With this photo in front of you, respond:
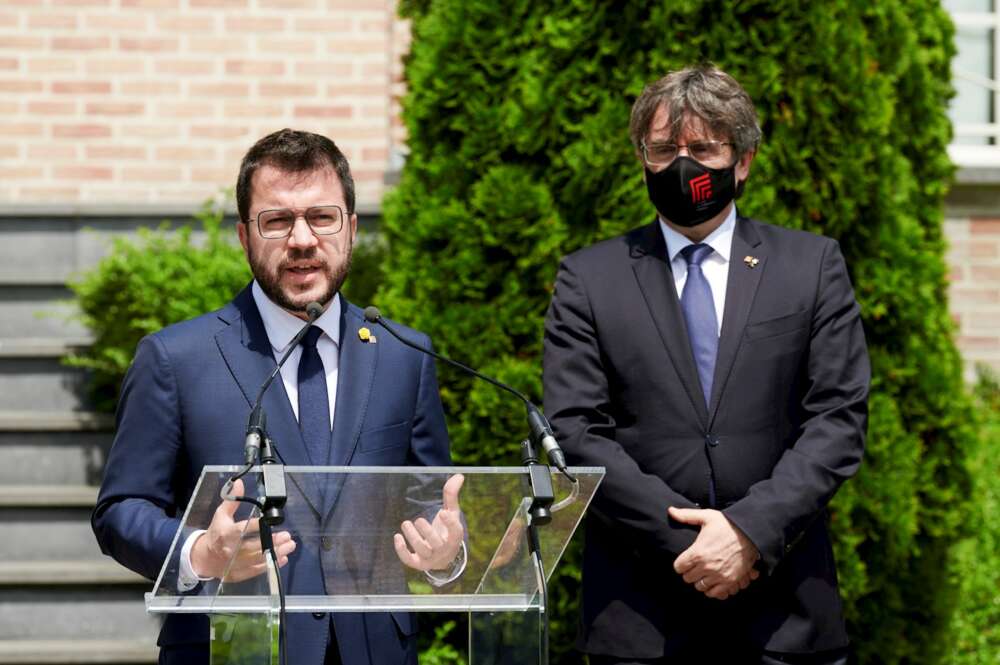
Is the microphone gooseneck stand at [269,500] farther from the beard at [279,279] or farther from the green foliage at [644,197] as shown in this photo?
the green foliage at [644,197]

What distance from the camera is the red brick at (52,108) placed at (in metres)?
7.52

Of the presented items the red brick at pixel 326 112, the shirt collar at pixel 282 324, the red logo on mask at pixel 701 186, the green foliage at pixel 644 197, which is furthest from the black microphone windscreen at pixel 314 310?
the red brick at pixel 326 112

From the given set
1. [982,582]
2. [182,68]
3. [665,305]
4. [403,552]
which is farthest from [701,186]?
[182,68]

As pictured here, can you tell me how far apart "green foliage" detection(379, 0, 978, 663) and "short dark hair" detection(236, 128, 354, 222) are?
6.07 feet

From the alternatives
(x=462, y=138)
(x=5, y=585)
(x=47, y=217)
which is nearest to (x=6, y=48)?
(x=47, y=217)

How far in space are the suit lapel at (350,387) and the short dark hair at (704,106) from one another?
0.97m

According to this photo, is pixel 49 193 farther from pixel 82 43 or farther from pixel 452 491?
pixel 452 491

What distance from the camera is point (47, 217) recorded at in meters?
7.25

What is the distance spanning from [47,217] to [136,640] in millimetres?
2250

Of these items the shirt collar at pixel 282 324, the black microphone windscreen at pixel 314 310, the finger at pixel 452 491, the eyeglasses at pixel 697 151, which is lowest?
the finger at pixel 452 491

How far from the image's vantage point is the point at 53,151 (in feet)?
24.7

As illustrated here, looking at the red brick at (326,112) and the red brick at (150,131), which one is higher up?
the red brick at (326,112)

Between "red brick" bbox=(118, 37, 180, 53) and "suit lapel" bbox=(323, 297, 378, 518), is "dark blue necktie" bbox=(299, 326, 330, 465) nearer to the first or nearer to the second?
"suit lapel" bbox=(323, 297, 378, 518)

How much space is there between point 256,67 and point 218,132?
0.39 m
